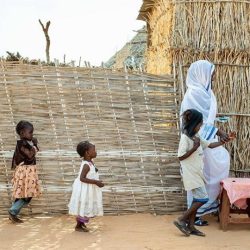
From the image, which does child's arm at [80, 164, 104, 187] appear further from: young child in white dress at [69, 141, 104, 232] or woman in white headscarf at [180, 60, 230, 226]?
woman in white headscarf at [180, 60, 230, 226]

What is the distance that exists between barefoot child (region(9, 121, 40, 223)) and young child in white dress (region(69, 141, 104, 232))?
72cm

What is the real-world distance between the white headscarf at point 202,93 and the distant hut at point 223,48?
0.52m

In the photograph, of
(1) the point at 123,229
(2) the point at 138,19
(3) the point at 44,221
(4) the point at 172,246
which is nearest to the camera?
(4) the point at 172,246

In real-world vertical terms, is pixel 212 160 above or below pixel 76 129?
below

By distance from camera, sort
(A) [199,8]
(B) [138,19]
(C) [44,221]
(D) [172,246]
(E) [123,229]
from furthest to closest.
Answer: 1. (B) [138,19]
2. (A) [199,8]
3. (C) [44,221]
4. (E) [123,229]
5. (D) [172,246]

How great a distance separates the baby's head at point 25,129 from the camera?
546cm

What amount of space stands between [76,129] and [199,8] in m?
2.47

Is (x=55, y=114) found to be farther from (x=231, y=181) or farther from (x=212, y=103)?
(x=231, y=181)

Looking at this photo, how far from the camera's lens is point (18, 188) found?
217 inches

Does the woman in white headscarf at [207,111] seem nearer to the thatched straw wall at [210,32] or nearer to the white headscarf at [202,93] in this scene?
the white headscarf at [202,93]

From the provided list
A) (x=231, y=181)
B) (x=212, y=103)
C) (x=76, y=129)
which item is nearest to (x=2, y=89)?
(x=76, y=129)

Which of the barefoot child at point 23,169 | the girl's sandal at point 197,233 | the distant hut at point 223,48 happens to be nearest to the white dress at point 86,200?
the barefoot child at point 23,169

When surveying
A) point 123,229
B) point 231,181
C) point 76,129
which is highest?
point 76,129

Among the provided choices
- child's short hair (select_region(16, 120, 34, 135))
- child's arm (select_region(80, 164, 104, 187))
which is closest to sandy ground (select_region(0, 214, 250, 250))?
child's arm (select_region(80, 164, 104, 187))
